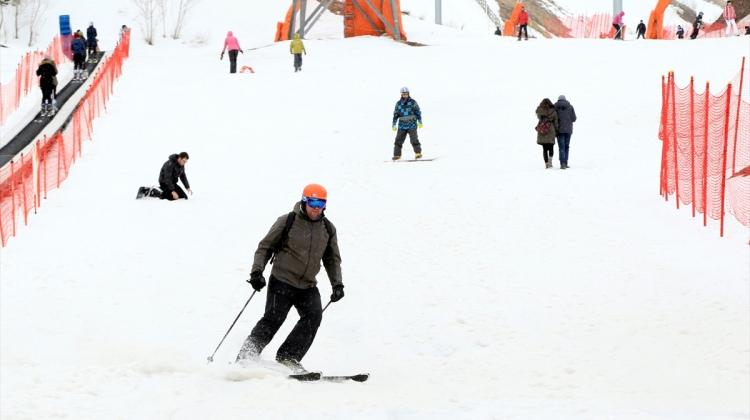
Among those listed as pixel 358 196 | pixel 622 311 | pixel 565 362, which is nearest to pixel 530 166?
pixel 358 196

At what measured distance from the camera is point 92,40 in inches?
1521

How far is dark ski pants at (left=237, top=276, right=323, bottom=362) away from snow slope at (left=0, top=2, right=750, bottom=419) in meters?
0.36

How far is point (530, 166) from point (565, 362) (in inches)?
400

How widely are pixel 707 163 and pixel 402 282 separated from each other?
583cm

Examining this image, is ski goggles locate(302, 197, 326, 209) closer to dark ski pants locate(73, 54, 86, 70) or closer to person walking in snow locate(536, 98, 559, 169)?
person walking in snow locate(536, 98, 559, 169)

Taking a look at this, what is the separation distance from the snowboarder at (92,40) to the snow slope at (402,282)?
48.2 ft

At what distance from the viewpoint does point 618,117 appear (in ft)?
77.6

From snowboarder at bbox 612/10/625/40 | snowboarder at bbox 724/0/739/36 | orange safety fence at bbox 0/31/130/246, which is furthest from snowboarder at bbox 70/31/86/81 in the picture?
snowboarder at bbox 724/0/739/36

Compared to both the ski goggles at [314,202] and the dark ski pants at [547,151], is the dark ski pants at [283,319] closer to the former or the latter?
the ski goggles at [314,202]

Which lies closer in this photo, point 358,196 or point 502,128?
point 358,196

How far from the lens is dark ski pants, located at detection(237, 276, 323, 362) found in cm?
805

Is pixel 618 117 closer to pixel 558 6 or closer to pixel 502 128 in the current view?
pixel 502 128

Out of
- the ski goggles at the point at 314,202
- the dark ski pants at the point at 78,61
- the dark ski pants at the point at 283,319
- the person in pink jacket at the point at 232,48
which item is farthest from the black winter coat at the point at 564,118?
the dark ski pants at the point at 78,61

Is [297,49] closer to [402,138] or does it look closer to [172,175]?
[402,138]
